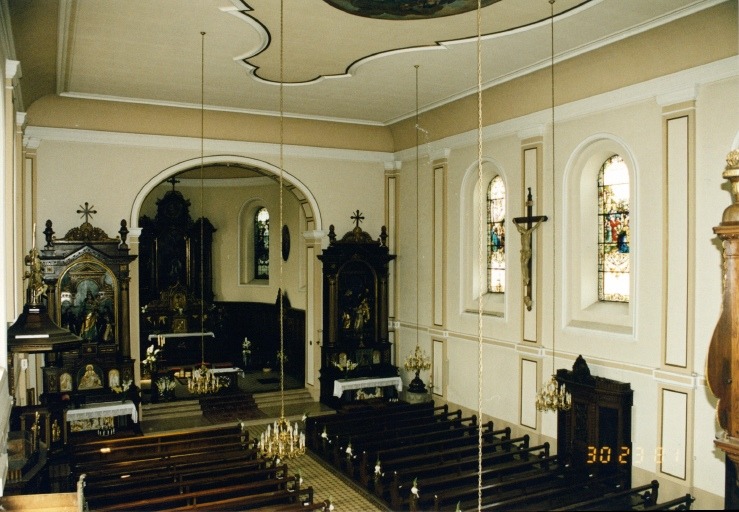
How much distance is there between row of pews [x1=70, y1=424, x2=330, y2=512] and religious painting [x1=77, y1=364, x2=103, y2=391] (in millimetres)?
2837

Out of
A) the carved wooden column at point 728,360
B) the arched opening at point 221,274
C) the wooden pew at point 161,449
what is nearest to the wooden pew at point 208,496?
the wooden pew at point 161,449

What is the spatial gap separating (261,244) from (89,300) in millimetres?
8436

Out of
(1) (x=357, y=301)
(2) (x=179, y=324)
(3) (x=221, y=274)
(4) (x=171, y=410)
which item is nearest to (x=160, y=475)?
(4) (x=171, y=410)

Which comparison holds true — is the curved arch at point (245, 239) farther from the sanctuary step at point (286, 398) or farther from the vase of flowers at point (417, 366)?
the vase of flowers at point (417, 366)

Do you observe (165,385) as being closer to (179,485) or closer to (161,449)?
(161,449)

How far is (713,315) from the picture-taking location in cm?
913

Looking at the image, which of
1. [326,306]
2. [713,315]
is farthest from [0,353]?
[326,306]

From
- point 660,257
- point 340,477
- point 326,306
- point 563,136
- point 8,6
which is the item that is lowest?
point 340,477

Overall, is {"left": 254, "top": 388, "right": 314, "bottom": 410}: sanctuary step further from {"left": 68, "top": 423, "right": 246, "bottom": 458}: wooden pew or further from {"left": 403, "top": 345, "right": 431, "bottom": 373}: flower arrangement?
{"left": 68, "top": 423, "right": 246, "bottom": 458}: wooden pew

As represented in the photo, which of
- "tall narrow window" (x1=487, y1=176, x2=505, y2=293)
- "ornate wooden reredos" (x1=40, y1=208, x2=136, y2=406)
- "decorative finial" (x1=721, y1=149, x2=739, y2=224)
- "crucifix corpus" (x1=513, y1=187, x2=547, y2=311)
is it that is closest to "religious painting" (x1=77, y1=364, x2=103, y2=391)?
"ornate wooden reredos" (x1=40, y1=208, x2=136, y2=406)

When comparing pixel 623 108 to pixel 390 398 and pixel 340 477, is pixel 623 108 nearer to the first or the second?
pixel 340 477

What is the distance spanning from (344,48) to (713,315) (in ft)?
22.2

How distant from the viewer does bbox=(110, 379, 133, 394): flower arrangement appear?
13734mm

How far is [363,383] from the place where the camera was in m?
15.6
